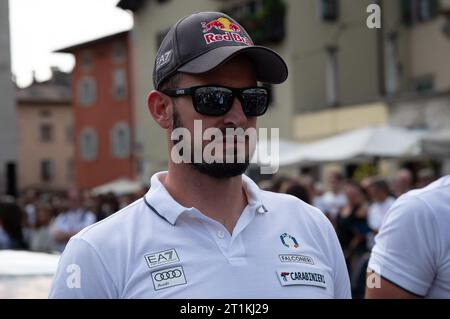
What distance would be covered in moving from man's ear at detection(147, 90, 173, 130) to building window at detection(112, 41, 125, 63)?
34834mm

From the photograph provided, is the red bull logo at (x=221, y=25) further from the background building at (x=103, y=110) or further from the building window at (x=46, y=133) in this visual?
the building window at (x=46, y=133)

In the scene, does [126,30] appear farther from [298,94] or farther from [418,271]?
[418,271]

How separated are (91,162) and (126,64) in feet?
19.9

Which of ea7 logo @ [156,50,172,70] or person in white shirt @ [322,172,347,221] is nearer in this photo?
ea7 logo @ [156,50,172,70]

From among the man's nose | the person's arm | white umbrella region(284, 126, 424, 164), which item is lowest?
white umbrella region(284, 126, 424, 164)

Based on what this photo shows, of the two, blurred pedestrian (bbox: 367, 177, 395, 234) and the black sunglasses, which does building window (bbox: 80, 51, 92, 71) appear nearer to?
blurred pedestrian (bbox: 367, 177, 395, 234)

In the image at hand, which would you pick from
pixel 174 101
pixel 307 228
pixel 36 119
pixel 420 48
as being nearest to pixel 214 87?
pixel 174 101

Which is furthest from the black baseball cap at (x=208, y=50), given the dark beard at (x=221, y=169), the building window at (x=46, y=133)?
the building window at (x=46, y=133)

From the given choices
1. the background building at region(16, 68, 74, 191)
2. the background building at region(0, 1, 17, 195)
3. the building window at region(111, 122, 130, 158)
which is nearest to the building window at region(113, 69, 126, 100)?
the building window at region(111, 122, 130, 158)

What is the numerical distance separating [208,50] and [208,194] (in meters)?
0.41

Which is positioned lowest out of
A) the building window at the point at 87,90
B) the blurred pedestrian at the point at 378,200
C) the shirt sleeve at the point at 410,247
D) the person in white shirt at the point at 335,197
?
the building window at the point at 87,90

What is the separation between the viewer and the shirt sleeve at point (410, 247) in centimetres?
289

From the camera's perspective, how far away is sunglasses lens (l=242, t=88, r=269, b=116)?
7.98ft

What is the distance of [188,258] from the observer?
90.7 inches
